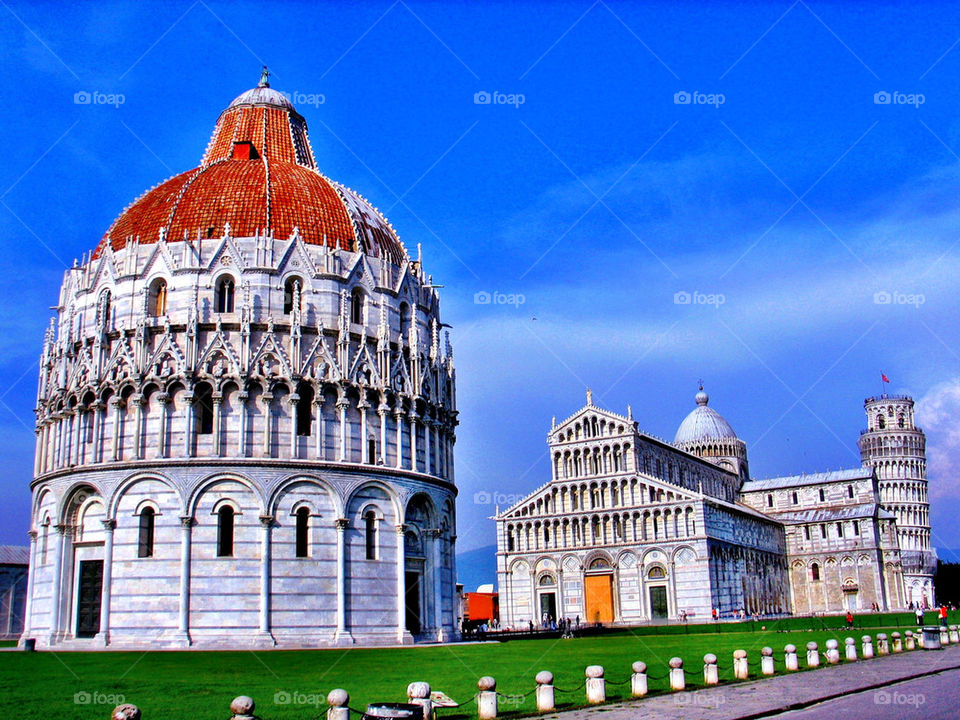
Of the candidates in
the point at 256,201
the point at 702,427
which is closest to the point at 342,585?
the point at 256,201

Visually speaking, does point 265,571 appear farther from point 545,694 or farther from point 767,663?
point 545,694

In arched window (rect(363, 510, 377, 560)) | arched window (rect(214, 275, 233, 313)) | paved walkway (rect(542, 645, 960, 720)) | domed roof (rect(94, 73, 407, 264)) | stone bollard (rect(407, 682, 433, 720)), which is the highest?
domed roof (rect(94, 73, 407, 264))

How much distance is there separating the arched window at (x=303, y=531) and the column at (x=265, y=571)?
55.9 inches

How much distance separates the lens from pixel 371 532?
43656mm

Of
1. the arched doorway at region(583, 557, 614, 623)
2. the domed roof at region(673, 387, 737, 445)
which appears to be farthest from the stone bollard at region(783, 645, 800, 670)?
the domed roof at region(673, 387, 737, 445)

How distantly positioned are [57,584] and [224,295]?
14.8 meters

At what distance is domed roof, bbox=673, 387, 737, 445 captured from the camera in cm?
11912

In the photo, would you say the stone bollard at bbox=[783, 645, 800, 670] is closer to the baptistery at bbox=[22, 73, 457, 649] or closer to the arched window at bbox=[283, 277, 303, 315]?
the baptistery at bbox=[22, 73, 457, 649]

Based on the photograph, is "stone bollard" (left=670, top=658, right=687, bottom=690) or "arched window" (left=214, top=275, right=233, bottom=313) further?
"arched window" (left=214, top=275, right=233, bottom=313)

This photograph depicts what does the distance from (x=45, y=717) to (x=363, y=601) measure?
25.1m

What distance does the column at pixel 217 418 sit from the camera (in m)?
41.0

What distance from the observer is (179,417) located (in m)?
41.7

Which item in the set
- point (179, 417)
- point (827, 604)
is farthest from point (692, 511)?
point (179, 417)

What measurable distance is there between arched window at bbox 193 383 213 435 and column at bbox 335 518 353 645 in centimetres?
722
